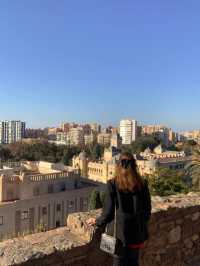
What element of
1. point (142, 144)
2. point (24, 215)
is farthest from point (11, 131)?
point (24, 215)

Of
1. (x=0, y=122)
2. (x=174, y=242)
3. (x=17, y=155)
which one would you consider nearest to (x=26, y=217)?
(x=174, y=242)

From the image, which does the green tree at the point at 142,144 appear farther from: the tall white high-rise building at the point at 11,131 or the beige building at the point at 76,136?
the tall white high-rise building at the point at 11,131

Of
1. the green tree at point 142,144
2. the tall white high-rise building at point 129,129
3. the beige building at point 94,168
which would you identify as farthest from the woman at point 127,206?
the tall white high-rise building at point 129,129

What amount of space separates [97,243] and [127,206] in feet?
2.44

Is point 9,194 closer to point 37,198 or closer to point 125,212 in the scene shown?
point 37,198

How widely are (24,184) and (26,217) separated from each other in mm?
2667

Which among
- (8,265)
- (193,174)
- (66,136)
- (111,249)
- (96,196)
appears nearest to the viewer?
(8,265)

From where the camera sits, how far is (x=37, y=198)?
27766mm

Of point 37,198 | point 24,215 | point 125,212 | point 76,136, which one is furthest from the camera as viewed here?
point 76,136

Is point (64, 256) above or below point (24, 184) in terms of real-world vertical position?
above

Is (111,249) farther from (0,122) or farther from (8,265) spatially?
(0,122)

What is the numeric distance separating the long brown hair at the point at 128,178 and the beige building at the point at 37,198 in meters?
22.9

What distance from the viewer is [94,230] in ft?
12.2

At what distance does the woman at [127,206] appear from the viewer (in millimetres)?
3297
